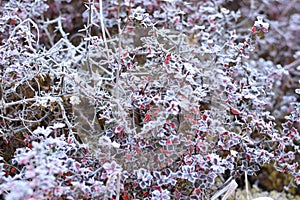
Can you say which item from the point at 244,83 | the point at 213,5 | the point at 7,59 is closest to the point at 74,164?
the point at 7,59

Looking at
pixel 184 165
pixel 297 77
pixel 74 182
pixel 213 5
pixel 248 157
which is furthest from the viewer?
pixel 297 77

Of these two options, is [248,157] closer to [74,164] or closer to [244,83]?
[244,83]

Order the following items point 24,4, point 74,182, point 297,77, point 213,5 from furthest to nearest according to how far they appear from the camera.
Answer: point 297,77 → point 213,5 → point 24,4 → point 74,182

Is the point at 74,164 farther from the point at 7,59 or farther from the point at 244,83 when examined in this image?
the point at 244,83

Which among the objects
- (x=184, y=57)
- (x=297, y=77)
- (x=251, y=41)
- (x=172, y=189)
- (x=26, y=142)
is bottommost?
(x=297, y=77)

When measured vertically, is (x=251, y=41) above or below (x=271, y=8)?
above

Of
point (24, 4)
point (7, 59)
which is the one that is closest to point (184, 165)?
point (7, 59)

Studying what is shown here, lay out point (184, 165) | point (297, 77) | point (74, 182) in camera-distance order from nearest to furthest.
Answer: point (74, 182)
point (184, 165)
point (297, 77)

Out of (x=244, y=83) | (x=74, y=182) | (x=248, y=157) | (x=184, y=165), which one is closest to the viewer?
(x=74, y=182)

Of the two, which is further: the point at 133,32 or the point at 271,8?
the point at 271,8
